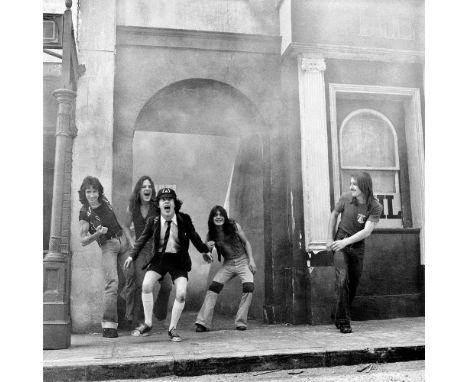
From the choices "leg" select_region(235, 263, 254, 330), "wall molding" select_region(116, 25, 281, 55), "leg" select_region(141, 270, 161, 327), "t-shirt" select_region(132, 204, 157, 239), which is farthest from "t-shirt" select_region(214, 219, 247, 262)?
"wall molding" select_region(116, 25, 281, 55)

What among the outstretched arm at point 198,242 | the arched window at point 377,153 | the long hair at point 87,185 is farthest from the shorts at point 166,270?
the arched window at point 377,153

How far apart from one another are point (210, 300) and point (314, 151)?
2124 mm

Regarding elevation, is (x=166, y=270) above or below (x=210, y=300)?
above

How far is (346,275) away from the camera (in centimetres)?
511

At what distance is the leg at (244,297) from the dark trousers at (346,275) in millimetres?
1004

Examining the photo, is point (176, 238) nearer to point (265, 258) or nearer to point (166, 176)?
point (265, 258)

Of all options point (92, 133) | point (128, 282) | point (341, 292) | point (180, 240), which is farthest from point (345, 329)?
point (92, 133)

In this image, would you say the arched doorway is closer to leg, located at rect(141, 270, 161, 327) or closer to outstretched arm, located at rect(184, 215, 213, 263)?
outstretched arm, located at rect(184, 215, 213, 263)

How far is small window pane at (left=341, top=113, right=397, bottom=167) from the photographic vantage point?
6.50m

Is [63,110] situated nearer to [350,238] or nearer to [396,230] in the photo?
[350,238]

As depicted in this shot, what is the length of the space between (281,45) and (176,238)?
2965mm
